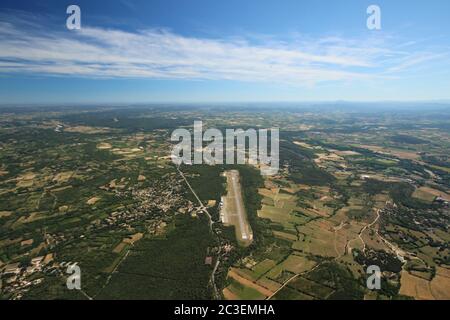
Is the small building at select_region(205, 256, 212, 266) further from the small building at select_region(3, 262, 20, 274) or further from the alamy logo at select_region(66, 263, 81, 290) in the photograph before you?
the small building at select_region(3, 262, 20, 274)

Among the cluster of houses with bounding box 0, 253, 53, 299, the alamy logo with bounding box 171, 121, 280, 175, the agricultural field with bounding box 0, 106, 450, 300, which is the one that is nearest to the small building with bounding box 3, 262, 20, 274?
the cluster of houses with bounding box 0, 253, 53, 299

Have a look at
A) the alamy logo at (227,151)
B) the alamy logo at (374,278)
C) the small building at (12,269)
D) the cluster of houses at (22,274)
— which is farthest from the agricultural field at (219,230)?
Answer: the alamy logo at (227,151)

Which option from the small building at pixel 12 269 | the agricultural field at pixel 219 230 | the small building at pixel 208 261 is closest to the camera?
the agricultural field at pixel 219 230

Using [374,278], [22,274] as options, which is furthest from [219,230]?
[22,274]

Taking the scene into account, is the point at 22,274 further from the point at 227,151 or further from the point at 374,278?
the point at 227,151

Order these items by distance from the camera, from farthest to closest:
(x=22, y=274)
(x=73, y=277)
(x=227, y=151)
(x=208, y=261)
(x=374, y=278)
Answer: (x=227, y=151)
(x=208, y=261)
(x=22, y=274)
(x=374, y=278)
(x=73, y=277)

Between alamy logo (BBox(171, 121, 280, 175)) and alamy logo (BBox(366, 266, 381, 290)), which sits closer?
alamy logo (BBox(366, 266, 381, 290))

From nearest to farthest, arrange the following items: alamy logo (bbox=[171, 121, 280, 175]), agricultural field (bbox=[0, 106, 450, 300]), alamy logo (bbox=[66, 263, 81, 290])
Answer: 1. alamy logo (bbox=[66, 263, 81, 290])
2. agricultural field (bbox=[0, 106, 450, 300])
3. alamy logo (bbox=[171, 121, 280, 175])

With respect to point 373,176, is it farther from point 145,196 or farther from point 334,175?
point 145,196

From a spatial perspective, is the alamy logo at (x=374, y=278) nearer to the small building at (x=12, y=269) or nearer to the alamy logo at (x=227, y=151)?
the small building at (x=12, y=269)
